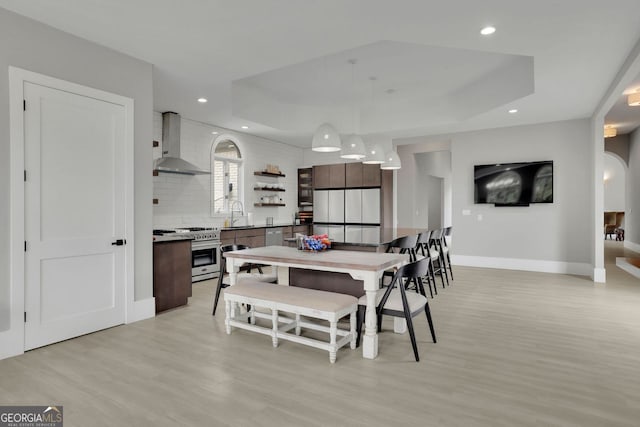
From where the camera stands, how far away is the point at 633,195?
9094 millimetres

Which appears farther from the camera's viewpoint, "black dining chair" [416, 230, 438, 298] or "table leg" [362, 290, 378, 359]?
"black dining chair" [416, 230, 438, 298]

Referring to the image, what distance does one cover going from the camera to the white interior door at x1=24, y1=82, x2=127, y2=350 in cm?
304

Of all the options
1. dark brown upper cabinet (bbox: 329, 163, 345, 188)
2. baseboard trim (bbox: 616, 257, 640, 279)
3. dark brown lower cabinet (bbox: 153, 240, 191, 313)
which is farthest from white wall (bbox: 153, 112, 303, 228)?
baseboard trim (bbox: 616, 257, 640, 279)

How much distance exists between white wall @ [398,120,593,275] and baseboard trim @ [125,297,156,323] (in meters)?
5.74

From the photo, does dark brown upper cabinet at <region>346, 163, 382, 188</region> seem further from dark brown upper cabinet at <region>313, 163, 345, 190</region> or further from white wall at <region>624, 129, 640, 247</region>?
white wall at <region>624, 129, 640, 247</region>

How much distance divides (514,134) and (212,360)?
Answer: 6.53 metres

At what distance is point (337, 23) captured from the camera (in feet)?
10.1

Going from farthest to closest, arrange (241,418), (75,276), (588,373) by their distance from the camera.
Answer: (75,276) < (588,373) < (241,418)

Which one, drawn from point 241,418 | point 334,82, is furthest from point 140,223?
point 334,82

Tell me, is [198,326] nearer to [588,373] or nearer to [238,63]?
[238,63]

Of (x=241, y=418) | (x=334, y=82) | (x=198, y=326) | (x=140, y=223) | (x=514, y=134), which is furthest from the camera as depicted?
(x=514, y=134)

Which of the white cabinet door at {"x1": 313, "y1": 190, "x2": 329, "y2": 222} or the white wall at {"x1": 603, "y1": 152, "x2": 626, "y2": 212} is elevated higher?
the white wall at {"x1": 603, "y1": 152, "x2": 626, "y2": 212}
